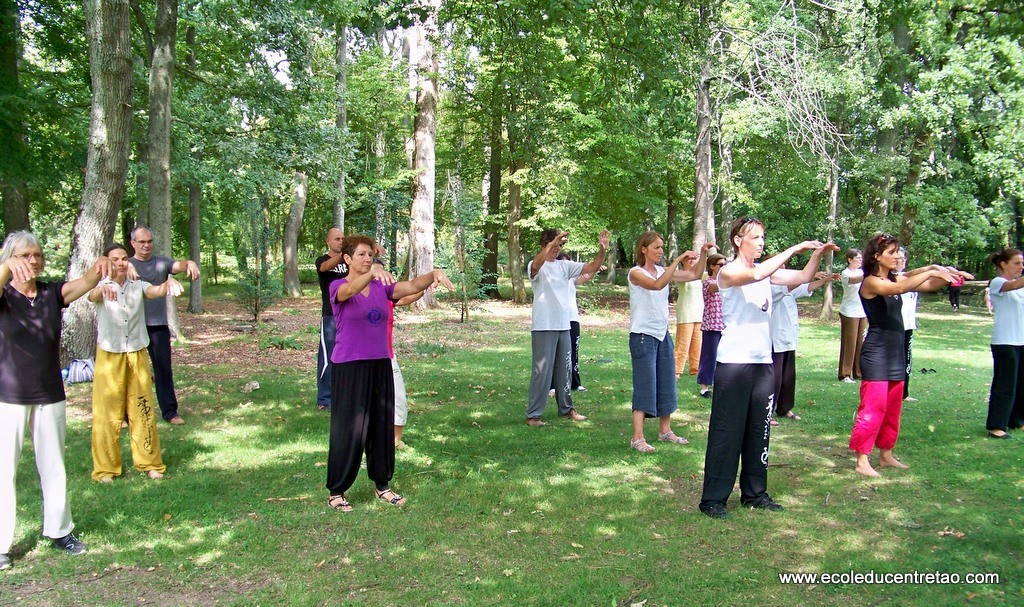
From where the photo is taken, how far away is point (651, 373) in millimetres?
7023

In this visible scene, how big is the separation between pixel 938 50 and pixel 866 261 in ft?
53.8

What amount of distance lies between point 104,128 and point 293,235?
2057 centimetres

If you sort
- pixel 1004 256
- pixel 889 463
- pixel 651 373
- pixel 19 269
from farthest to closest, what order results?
pixel 1004 256
pixel 651 373
pixel 889 463
pixel 19 269

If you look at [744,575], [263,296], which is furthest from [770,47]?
[263,296]

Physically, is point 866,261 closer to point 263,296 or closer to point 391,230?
point 263,296

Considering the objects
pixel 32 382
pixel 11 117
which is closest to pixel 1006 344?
pixel 32 382

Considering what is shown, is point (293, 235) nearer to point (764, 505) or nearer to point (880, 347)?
point (880, 347)

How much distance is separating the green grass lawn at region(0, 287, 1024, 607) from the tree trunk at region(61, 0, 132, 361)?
254cm

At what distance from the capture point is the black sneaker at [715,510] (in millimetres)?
5315

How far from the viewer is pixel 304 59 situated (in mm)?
16906

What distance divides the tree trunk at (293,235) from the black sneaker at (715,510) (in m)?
26.5

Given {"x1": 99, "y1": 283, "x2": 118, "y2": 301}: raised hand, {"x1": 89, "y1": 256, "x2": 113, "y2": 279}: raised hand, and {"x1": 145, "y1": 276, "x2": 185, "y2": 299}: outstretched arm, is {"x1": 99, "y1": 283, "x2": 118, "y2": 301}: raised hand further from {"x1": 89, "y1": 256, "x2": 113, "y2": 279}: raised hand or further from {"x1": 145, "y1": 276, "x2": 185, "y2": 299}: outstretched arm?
{"x1": 89, "y1": 256, "x2": 113, "y2": 279}: raised hand

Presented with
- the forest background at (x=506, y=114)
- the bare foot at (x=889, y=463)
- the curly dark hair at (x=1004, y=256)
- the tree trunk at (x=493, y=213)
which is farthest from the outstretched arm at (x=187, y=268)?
the tree trunk at (x=493, y=213)

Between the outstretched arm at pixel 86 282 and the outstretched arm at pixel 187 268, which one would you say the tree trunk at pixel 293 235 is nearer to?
the outstretched arm at pixel 187 268
